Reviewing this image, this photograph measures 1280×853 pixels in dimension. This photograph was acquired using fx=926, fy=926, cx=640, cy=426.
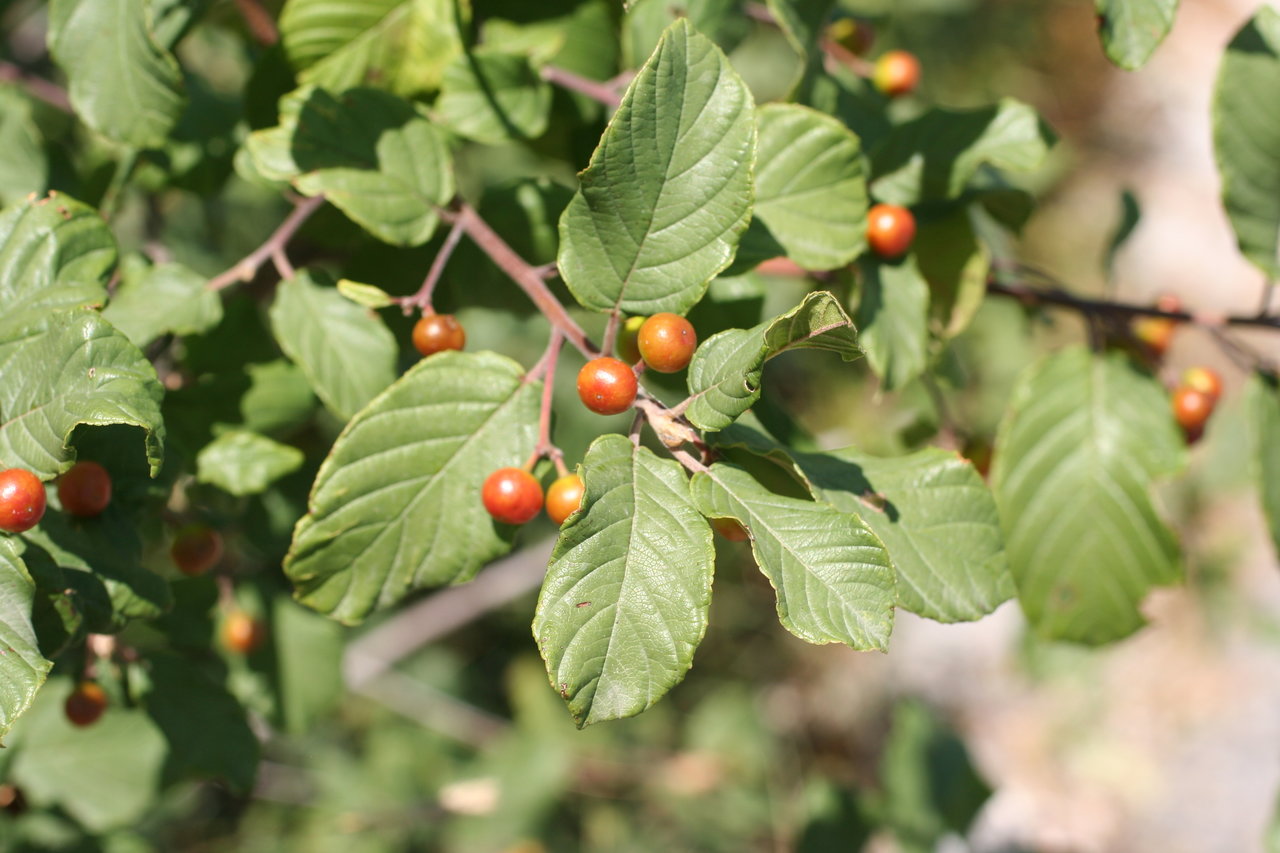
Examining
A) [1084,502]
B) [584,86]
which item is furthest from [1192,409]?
[584,86]

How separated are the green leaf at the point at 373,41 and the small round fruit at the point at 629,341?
55 cm

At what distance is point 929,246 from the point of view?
151 cm

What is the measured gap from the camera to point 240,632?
168cm

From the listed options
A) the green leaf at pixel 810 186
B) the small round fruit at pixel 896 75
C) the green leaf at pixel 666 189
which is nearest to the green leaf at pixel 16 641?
the green leaf at pixel 666 189

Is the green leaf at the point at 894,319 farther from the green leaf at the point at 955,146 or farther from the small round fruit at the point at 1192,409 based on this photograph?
the small round fruit at the point at 1192,409

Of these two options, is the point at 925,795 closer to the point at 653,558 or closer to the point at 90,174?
the point at 653,558

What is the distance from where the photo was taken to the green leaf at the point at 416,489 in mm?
1066

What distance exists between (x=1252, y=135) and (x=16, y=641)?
1.84m

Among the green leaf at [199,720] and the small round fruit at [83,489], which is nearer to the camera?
the small round fruit at [83,489]

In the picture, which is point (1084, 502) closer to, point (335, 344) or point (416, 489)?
point (416, 489)

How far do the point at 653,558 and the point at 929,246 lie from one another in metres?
0.86

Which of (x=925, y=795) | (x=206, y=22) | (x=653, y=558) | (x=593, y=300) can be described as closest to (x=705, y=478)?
(x=653, y=558)

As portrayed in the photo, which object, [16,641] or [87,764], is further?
[87,764]

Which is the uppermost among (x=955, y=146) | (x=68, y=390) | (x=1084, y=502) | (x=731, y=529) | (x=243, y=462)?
(x=68, y=390)
